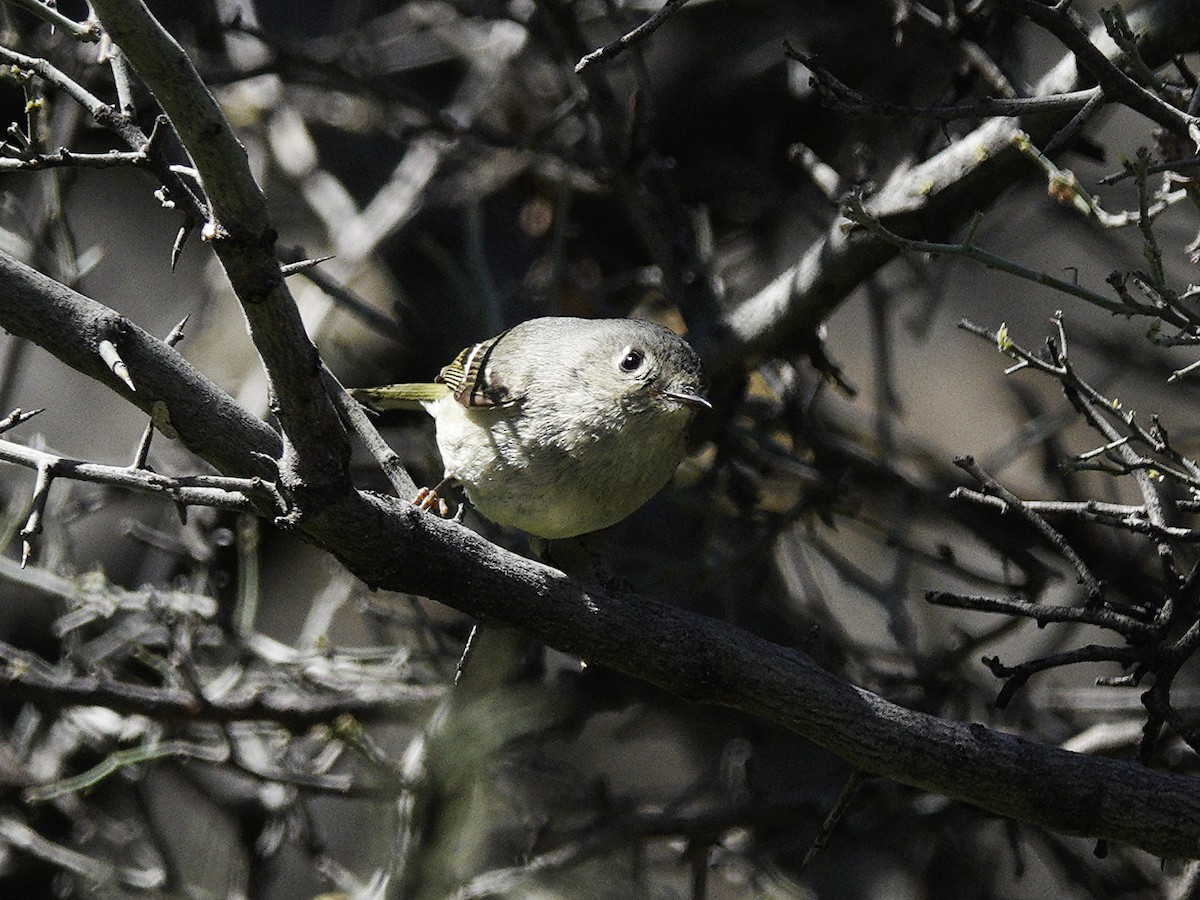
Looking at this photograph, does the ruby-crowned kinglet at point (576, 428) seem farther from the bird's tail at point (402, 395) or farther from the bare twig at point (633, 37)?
the bare twig at point (633, 37)

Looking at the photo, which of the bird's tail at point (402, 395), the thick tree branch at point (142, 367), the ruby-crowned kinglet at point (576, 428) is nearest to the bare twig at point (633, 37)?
the thick tree branch at point (142, 367)

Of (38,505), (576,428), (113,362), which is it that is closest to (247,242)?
(113,362)

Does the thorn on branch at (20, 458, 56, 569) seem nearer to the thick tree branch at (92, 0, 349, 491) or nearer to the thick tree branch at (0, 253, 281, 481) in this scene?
the thick tree branch at (0, 253, 281, 481)

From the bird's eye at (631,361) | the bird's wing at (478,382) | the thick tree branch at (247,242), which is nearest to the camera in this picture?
the thick tree branch at (247,242)

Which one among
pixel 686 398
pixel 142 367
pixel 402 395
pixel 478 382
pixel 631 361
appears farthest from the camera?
pixel 402 395

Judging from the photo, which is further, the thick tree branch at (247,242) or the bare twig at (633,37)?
the bare twig at (633,37)

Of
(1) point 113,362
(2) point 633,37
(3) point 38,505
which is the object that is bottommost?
(3) point 38,505

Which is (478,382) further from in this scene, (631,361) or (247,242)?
(247,242)

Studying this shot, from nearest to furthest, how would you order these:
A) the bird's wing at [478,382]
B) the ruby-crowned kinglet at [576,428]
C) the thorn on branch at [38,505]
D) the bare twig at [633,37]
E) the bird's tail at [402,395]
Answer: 1. the thorn on branch at [38,505]
2. the bare twig at [633,37]
3. the ruby-crowned kinglet at [576,428]
4. the bird's wing at [478,382]
5. the bird's tail at [402,395]

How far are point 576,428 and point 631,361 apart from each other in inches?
10.7

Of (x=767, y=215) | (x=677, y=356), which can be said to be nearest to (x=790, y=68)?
(x=767, y=215)

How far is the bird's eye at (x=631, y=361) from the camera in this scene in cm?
341

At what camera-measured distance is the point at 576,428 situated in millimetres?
3320

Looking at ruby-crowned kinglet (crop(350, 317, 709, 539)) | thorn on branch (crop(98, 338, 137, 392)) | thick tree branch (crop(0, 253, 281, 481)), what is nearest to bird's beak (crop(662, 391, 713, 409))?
ruby-crowned kinglet (crop(350, 317, 709, 539))
